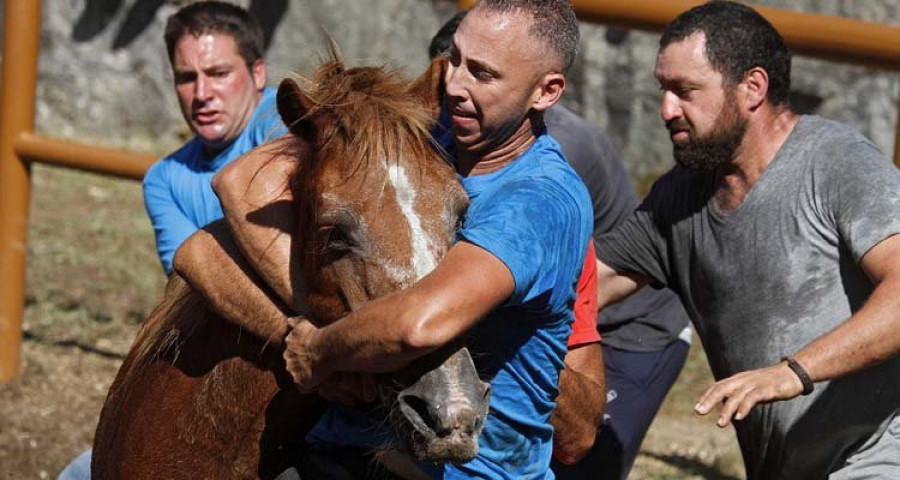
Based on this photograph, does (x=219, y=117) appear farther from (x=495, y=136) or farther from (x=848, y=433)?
(x=848, y=433)

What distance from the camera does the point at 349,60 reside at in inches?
406

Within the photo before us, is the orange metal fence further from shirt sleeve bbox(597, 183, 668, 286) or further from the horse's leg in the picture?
the horse's leg

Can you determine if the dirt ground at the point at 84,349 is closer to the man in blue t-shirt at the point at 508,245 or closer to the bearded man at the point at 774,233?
the bearded man at the point at 774,233

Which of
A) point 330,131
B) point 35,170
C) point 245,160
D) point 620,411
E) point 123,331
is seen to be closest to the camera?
point 330,131

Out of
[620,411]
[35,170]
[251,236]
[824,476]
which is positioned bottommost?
[35,170]

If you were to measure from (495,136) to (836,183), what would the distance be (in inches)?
42.5

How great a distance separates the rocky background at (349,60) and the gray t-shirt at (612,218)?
511 centimetres

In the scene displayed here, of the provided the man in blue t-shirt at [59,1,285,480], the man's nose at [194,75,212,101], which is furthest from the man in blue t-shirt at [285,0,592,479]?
the man's nose at [194,75,212,101]

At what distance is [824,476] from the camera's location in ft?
11.6

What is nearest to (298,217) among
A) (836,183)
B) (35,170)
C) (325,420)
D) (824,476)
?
(325,420)

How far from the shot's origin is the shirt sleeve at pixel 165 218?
4.20m

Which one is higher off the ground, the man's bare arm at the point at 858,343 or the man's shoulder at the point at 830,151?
the man's shoulder at the point at 830,151

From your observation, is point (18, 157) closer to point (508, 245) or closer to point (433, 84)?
point (433, 84)

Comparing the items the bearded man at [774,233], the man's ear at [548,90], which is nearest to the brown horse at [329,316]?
the man's ear at [548,90]
